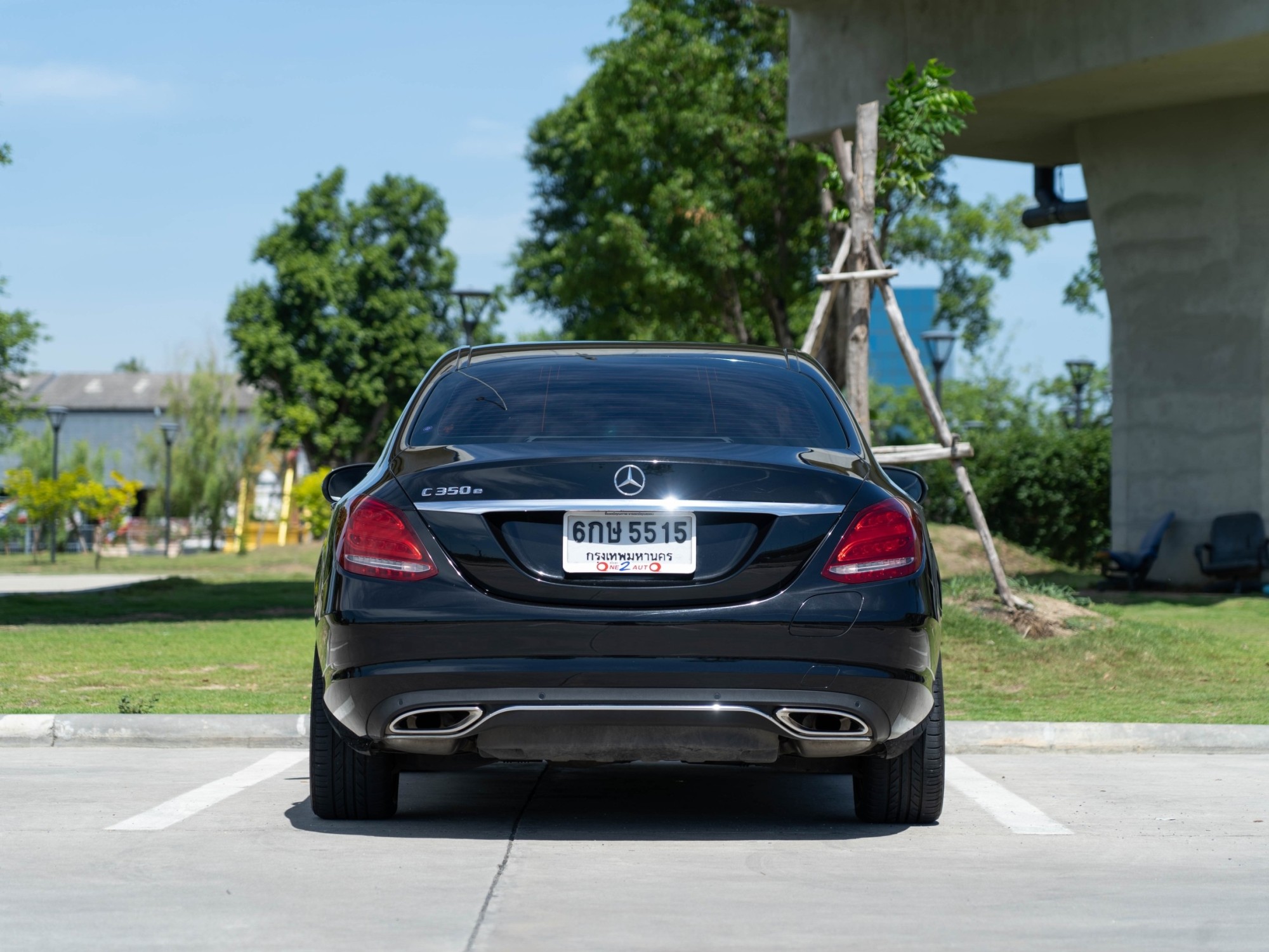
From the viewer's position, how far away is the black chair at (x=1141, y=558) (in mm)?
20828

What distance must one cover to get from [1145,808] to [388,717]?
119 inches

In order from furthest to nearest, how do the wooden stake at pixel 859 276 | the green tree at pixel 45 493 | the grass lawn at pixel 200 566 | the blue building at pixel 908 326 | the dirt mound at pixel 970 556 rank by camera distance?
the blue building at pixel 908 326 → the green tree at pixel 45 493 → the grass lawn at pixel 200 566 → the dirt mound at pixel 970 556 → the wooden stake at pixel 859 276

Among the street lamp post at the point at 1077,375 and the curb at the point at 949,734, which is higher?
the street lamp post at the point at 1077,375

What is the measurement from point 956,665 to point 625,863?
21.5 feet

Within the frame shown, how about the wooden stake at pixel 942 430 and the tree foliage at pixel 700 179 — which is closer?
the wooden stake at pixel 942 430

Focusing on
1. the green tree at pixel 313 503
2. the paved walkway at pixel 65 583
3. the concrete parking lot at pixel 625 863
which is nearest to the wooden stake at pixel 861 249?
the concrete parking lot at pixel 625 863

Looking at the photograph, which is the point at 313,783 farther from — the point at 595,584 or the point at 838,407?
the point at 838,407

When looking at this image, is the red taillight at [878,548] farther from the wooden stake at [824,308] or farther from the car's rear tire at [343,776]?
the wooden stake at [824,308]

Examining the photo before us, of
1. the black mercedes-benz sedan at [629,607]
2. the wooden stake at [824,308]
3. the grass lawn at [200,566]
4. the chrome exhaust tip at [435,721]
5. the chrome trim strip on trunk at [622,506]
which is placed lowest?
the grass lawn at [200,566]

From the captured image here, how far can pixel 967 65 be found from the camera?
20.7 meters

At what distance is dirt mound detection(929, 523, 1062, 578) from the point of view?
25.2 meters

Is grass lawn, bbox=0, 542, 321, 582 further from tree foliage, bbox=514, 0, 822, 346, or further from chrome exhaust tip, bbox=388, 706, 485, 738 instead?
chrome exhaust tip, bbox=388, 706, 485, 738

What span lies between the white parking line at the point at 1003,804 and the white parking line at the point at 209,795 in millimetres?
2903

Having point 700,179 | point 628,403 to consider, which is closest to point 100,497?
point 700,179
